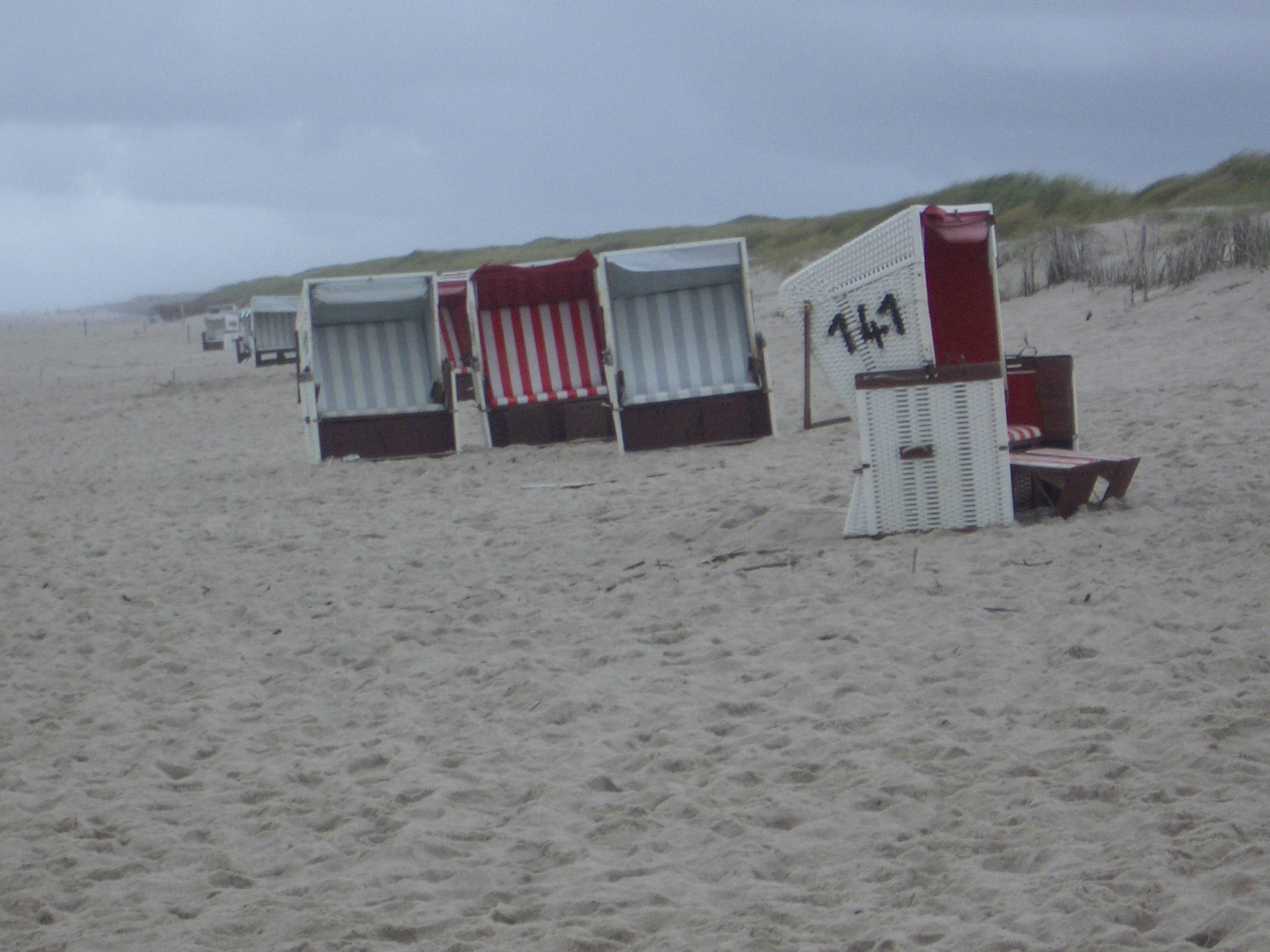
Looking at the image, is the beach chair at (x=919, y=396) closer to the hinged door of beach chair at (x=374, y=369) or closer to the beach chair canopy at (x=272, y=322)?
the hinged door of beach chair at (x=374, y=369)

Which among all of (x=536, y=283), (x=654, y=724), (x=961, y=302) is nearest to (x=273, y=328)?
(x=536, y=283)

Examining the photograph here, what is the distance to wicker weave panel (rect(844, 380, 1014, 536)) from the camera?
6230 mm

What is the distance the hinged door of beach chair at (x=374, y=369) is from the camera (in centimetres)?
1136

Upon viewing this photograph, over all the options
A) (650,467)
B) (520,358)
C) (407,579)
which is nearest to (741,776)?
(407,579)

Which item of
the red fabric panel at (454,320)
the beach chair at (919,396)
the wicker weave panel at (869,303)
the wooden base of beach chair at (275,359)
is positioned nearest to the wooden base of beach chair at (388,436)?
the red fabric panel at (454,320)

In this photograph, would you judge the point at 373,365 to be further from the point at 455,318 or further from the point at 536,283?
the point at 455,318

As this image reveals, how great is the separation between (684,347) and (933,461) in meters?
4.82

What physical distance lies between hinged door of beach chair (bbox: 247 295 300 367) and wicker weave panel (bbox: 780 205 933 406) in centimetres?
2112

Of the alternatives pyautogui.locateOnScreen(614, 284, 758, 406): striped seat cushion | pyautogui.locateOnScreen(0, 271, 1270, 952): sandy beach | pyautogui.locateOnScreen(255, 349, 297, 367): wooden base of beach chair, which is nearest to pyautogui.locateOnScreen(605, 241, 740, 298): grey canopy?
pyautogui.locateOnScreen(614, 284, 758, 406): striped seat cushion

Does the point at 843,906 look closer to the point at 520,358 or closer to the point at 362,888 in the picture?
the point at 362,888

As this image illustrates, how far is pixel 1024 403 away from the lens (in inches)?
286

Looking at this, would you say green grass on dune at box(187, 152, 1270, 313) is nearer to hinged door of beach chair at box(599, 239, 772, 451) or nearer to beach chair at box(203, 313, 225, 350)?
hinged door of beach chair at box(599, 239, 772, 451)

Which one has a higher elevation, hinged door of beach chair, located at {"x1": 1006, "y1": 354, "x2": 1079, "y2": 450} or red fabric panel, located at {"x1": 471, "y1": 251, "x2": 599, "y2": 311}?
red fabric panel, located at {"x1": 471, "y1": 251, "x2": 599, "y2": 311}

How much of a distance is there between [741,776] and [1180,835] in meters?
1.19
